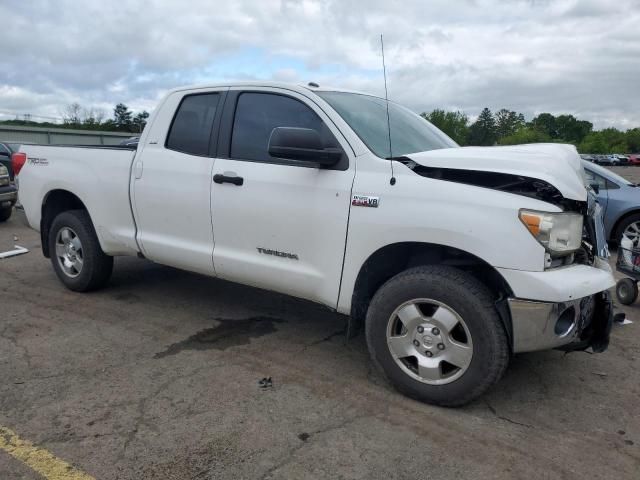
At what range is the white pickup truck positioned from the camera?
305cm

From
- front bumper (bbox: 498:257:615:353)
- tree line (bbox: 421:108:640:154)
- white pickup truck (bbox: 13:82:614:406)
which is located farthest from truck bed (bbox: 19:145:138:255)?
tree line (bbox: 421:108:640:154)

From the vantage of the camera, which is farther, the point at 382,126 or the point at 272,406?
the point at 382,126

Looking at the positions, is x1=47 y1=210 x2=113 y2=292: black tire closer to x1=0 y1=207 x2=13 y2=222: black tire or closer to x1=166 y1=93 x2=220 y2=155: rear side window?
x1=166 y1=93 x2=220 y2=155: rear side window

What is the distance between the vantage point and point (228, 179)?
13.3 ft

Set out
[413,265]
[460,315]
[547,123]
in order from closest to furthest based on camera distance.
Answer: [460,315] → [413,265] → [547,123]

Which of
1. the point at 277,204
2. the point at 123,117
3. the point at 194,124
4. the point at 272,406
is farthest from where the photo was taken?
the point at 123,117

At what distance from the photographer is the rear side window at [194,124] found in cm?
439

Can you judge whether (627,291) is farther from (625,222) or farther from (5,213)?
(5,213)

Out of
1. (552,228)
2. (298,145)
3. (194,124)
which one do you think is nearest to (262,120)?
(194,124)

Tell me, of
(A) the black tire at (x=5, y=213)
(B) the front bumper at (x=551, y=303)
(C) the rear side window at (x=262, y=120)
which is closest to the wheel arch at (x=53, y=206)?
(C) the rear side window at (x=262, y=120)

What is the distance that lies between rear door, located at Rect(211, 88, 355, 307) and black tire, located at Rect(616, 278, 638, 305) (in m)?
3.54

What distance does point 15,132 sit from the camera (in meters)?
33.1

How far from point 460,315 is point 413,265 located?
1.81 ft

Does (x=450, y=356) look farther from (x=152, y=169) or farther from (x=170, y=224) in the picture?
(x=152, y=169)
